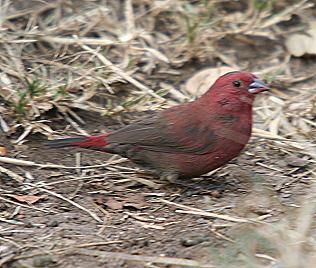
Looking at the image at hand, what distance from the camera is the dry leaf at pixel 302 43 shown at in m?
6.62

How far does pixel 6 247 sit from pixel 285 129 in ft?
8.14

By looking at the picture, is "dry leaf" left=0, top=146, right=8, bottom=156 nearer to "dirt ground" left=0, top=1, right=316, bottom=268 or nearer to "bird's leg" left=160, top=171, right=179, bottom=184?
"dirt ground" left=0, top=1, right=316, bottom=268

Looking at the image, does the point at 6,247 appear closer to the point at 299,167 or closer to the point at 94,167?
the point at 94,167

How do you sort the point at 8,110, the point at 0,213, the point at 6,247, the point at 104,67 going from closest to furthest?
the point at 6,247
the point at 0,213
the point at 8,110
the point at 104,67

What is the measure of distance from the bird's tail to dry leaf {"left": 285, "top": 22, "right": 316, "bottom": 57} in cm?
223

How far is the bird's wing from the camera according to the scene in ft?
16.3

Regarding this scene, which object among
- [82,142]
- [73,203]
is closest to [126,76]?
[82,142]

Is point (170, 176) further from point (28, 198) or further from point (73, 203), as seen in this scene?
point (28, 198)

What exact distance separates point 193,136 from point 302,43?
6.90 feet

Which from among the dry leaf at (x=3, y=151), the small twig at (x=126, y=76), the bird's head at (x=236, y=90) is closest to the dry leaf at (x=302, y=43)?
the small twig at (x=126, y=76)

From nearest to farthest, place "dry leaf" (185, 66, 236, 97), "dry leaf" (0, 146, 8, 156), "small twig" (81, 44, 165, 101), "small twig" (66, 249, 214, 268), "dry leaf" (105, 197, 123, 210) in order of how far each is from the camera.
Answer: "small twig" (66, 249, 214, 268)
"dry leaf" (105, 197, 123, 210)
"dry leaf" (0, 146, 8, 156)
"small twig" (81, 44, 165, 101)
"dry leaf" (185, 66, 236, 97)

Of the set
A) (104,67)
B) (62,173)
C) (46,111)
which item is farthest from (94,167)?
(104,67)

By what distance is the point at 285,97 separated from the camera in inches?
247

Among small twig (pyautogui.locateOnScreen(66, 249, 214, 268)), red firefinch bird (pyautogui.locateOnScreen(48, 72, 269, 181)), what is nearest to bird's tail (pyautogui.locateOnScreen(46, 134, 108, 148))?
red firefinch bird (pyautogui.locateOnScreen(48, 72, 269, 181))
